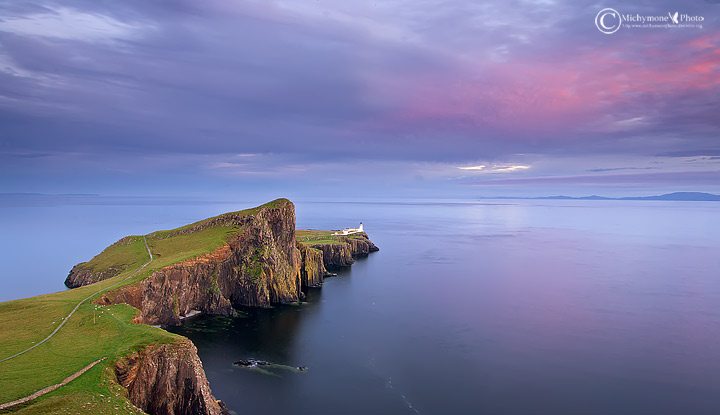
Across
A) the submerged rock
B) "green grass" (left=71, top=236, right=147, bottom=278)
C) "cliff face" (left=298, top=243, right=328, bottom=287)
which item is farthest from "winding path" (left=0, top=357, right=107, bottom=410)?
"cliff face" (left=298, top=243, right=328, bottom=287)

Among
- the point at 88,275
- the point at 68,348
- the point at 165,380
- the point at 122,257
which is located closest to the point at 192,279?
the point at 122,257

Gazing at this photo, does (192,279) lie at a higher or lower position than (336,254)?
higher

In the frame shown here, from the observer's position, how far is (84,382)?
32562 millimetres

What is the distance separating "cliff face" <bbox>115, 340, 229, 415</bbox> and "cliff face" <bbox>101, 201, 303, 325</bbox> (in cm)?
2814

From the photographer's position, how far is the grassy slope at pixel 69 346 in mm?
30125

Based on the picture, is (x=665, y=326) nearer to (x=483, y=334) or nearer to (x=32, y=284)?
(x=483, y=334)

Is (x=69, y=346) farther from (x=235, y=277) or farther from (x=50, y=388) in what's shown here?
(x=235, y=277)

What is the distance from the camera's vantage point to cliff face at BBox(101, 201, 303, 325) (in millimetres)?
68062

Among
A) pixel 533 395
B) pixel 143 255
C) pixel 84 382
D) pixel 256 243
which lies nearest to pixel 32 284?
pixel 143 255

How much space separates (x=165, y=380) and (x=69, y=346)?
12.8 metres

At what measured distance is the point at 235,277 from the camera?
8531 cm

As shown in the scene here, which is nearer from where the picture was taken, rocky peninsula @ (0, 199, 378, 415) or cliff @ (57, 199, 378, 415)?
rocky peninsula @ (0, 199, 378, 415)

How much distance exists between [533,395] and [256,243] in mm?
65748

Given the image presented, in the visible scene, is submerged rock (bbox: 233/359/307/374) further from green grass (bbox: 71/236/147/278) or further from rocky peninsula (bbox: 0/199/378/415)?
green grass (bbox: 71/236/147/278)
